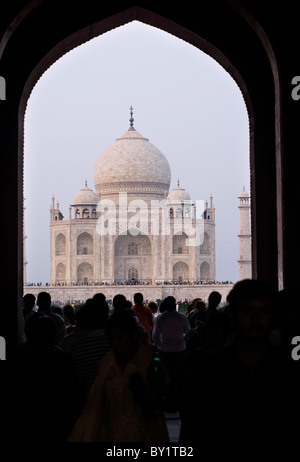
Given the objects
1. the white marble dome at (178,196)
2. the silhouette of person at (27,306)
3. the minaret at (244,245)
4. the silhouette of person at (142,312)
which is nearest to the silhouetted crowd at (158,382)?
the silhouette of person at (27,306)

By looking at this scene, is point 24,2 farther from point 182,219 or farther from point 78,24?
point 182,219

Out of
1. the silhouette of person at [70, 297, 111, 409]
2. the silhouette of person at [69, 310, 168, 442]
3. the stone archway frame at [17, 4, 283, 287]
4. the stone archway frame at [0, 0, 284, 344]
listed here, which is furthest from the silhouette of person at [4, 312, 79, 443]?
the stone archway frame at [17, 4, 283, 287]

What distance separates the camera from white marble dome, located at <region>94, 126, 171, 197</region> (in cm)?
3353

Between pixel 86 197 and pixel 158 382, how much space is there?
32.0 m

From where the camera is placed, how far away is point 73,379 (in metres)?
2.54

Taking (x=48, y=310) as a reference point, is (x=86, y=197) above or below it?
above

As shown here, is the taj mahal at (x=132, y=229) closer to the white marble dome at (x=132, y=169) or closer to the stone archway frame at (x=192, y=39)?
the white marble dome at (x=132, y=169)

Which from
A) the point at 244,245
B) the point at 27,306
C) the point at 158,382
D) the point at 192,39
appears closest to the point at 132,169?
the point at 244,245

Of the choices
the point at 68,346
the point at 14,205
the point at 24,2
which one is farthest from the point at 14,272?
the point at 68,346

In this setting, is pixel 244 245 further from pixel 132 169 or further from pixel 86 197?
pixel 86 197

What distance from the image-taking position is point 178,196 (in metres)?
33.4

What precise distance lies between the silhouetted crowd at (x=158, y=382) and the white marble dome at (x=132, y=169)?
3002 centimetres
